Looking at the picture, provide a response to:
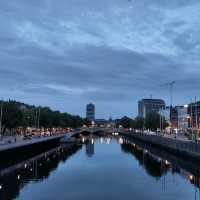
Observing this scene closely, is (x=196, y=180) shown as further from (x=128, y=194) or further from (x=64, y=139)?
(x=64, y=139)

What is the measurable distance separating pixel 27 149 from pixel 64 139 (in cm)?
5815

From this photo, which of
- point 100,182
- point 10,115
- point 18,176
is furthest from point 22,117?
point 100,182

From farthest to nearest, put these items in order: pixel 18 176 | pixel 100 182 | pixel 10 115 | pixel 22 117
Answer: pixel 22 117, pixel 10 115, pixel 18 176, pixel 100 182

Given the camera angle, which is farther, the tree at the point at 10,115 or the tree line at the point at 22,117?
the tree line at the point at 22,117

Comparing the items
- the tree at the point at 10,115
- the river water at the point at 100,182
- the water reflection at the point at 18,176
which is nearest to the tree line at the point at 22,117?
the tree at the point at 10,115

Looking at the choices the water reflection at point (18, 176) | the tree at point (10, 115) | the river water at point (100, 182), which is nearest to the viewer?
the river water at point (100, 182)

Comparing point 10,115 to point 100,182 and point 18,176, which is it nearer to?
point 18,176

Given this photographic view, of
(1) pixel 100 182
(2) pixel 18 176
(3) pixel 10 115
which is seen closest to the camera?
(1) pixel 100 182

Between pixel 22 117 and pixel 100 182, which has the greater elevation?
pixel 22 117

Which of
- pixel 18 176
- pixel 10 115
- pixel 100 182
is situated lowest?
pixel 100 182

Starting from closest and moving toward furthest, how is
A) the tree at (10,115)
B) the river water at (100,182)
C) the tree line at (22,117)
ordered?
1. the river water at (100,182)
2. the tree at (10,115)
3. the tree line at (22,117)

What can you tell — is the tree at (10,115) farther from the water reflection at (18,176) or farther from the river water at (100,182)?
the river water at (100,182)

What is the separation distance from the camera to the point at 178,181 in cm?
5331

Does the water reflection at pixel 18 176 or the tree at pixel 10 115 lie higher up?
the tree at pixel 10 115
